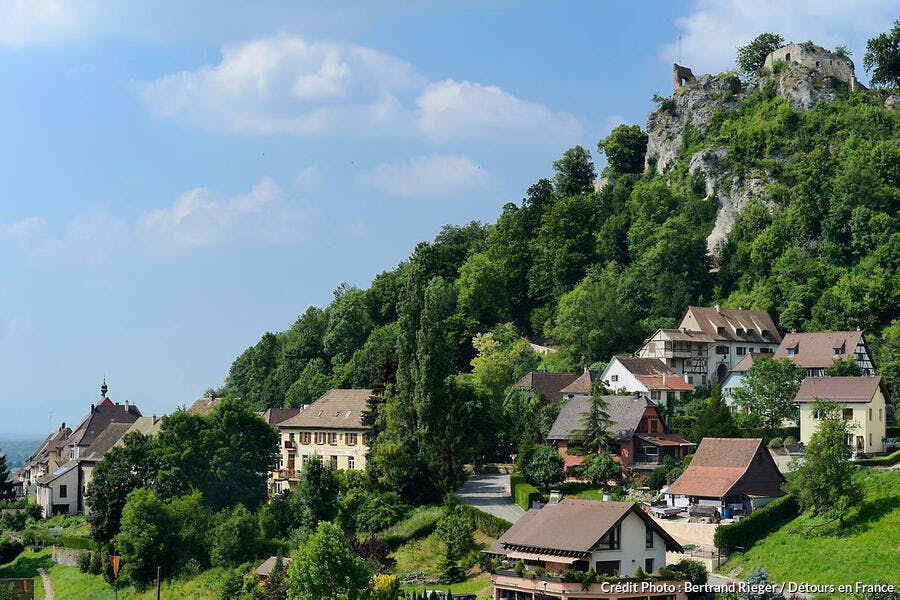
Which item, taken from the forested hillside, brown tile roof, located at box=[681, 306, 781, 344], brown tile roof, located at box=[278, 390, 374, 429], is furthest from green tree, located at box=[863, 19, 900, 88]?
brown tile roof, located at box=[278, 390, 374, 429]

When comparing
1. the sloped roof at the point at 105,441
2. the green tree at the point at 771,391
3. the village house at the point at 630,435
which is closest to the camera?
the village house at the point at 630,435

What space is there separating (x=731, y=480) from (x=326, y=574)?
84.3ft

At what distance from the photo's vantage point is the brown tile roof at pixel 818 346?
89500 mm

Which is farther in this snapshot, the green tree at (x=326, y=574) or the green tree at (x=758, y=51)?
the green tree at (x=758, y=51)

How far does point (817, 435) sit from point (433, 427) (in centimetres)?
2401

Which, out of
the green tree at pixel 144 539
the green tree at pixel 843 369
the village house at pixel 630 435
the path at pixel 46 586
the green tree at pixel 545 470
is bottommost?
the path at pixel 46 586

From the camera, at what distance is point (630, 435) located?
7469 centimetres

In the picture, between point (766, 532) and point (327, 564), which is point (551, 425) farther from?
point (327, 564)

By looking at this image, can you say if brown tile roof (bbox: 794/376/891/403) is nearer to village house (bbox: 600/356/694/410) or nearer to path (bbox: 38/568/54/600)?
village house (bbox: 600/356/694/410)

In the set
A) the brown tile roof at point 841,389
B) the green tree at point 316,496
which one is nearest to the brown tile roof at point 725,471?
the brown tile roof at point 841,389

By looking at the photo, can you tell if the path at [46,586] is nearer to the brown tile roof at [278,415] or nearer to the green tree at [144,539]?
the green tree at [144,539]

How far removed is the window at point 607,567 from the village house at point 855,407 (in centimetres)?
2365

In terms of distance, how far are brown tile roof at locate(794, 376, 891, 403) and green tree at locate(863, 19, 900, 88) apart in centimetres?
7112

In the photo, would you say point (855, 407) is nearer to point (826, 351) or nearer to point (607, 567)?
point (826, 351)
